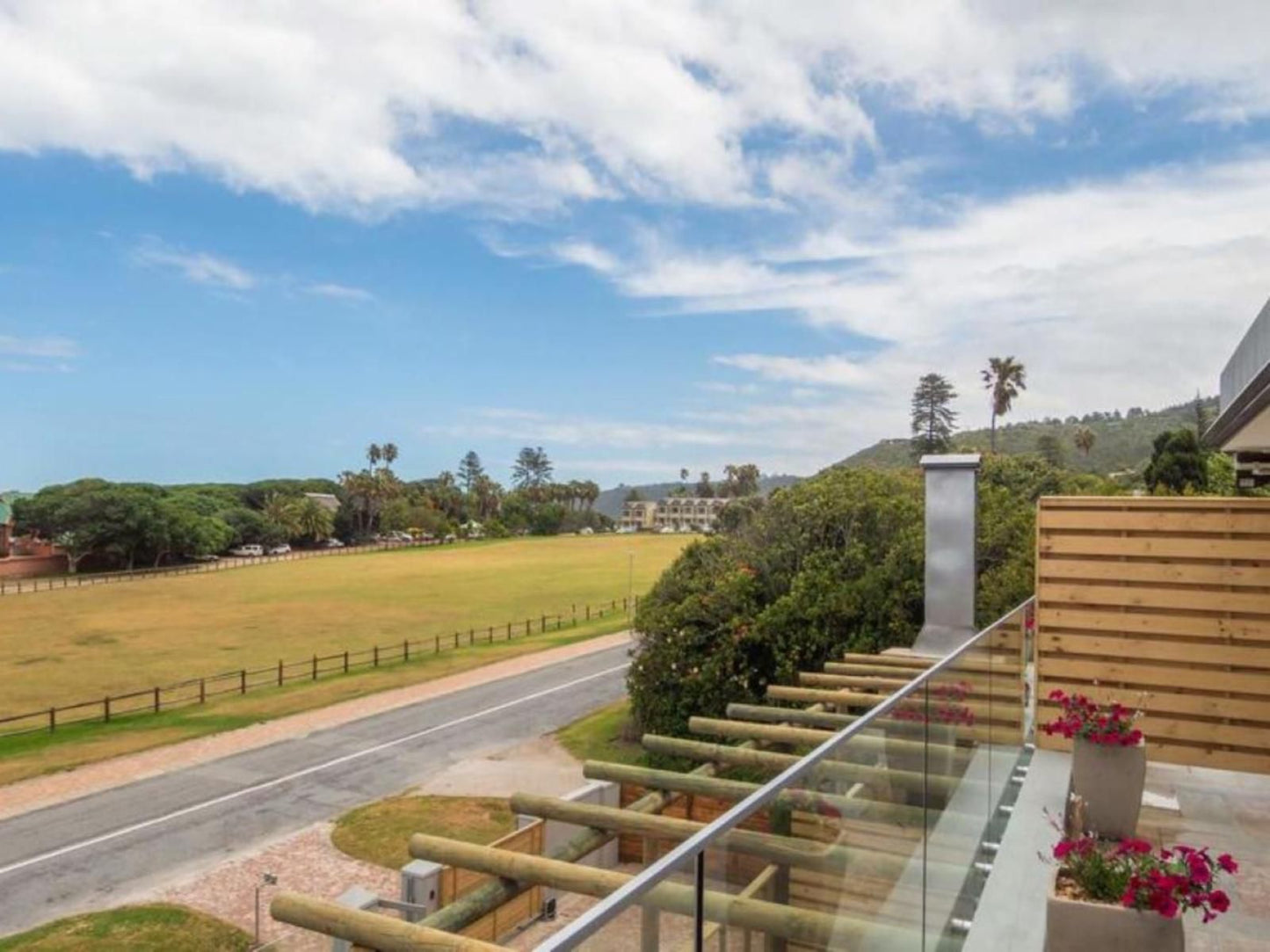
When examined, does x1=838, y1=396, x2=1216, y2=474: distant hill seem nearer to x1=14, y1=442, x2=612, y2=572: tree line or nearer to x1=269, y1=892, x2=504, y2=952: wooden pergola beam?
x1=14, y1=442, x2=612, y2=572: tree line

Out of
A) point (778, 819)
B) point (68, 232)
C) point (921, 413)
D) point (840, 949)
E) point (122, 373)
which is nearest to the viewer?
point (778, 819)

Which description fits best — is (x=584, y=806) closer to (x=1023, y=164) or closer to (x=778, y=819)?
(x=778, y=819)

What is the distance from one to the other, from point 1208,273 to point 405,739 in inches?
777

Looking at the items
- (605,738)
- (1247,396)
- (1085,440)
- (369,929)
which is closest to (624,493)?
(1085,440)

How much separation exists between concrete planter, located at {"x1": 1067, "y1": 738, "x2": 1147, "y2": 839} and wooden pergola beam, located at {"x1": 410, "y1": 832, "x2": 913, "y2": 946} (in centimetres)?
275

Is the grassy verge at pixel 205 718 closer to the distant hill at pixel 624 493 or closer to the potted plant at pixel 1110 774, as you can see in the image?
the potted plant at pixel 1110 774

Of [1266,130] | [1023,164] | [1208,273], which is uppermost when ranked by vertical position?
[1023,164]

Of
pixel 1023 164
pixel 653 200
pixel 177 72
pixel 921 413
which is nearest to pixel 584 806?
pixel 1023 164

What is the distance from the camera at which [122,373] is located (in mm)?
153500

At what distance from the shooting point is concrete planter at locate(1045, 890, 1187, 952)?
3.23 meters

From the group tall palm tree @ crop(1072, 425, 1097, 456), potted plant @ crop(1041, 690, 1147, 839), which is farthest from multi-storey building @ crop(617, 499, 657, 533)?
potted plant @ crop(1041, 690, 1147, 839)

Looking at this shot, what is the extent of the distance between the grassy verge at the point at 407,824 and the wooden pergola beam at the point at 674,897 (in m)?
12.0

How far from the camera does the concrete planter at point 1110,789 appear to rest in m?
4.85

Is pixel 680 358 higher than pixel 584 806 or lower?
higher
